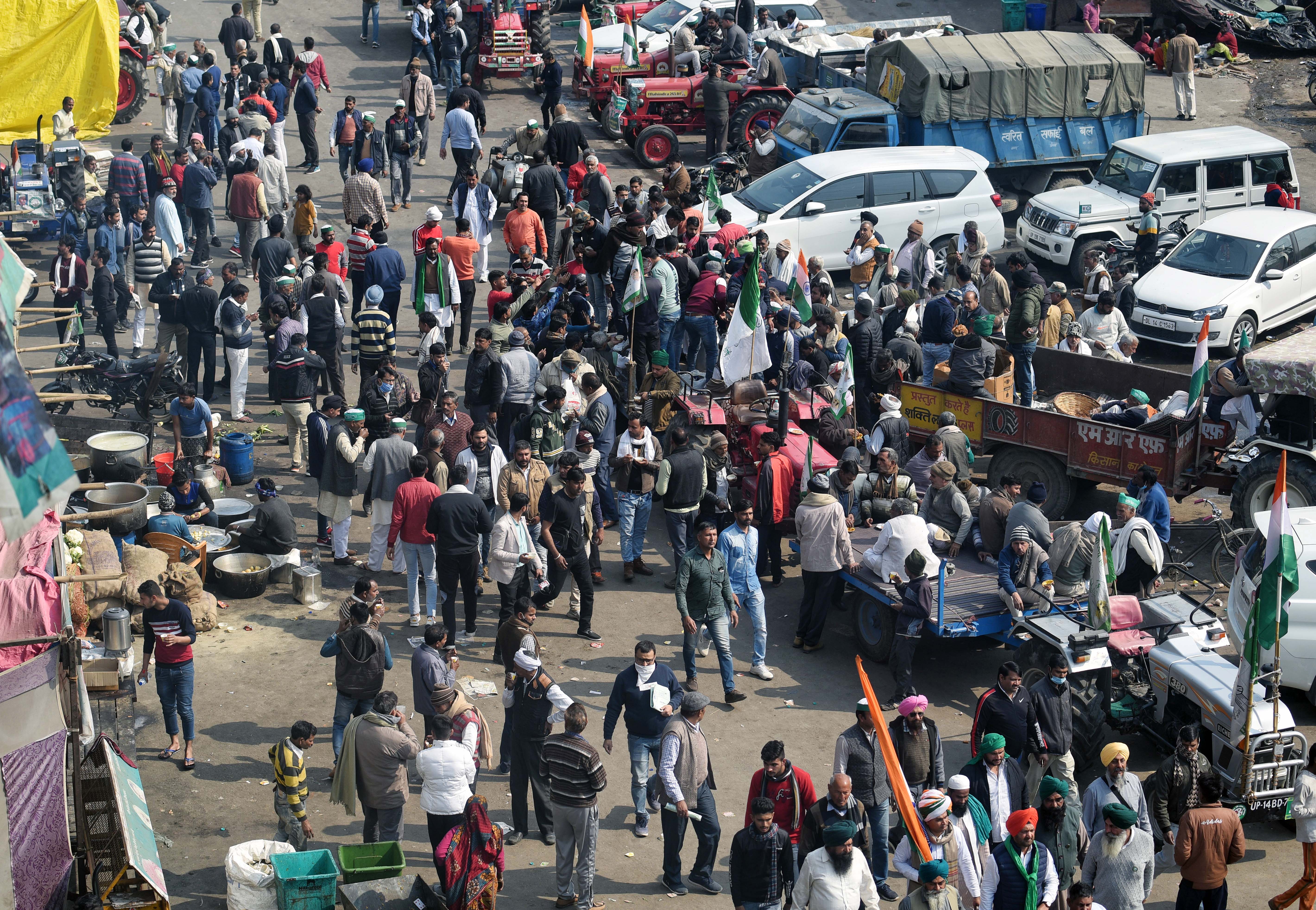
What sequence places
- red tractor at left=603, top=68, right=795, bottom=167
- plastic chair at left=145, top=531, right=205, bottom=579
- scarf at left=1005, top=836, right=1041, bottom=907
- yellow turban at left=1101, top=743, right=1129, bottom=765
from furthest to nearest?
red tractor at left=603, top=68, right=795, bottom=167
plastic chair at left=145, top=531, right=205, bottom=579
yellow turban at left=1101, top=743, right=1129, bottom=765
scarf at left=1005, top=836, right=1041, bottom=907

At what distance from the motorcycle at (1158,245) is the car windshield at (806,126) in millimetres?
4792

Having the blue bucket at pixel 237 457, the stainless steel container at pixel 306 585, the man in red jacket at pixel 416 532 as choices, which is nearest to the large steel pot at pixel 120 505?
the blue bucket at pixel 237 457

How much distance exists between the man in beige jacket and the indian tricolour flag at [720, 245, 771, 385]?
113 inches

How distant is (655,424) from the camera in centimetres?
1653

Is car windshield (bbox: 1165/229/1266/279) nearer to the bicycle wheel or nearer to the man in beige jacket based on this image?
the bicycle wheel

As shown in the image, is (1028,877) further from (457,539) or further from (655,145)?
(655,145)

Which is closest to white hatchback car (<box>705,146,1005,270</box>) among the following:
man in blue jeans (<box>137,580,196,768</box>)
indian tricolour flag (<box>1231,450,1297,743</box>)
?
indian tricolour flag (<box>1231,450,1297,743</box>)

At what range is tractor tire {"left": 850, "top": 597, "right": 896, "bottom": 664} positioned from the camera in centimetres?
1368

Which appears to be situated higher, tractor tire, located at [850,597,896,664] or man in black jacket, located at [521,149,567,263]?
man in black jacket, located at [521,149,567,263]

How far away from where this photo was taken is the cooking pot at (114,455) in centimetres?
1537

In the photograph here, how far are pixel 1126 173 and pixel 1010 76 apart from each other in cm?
299

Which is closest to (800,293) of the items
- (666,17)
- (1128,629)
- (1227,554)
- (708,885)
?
(1227,554)

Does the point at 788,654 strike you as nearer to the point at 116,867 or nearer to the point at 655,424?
the point at 655,424

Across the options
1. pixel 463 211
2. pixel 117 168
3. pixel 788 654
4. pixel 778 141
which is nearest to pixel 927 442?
pixel 788 654
